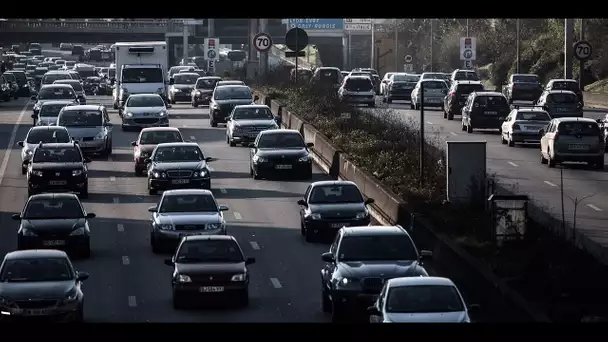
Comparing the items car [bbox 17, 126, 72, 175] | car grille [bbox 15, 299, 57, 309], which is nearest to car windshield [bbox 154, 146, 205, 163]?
car [bbox 17, 126, 72, 175]

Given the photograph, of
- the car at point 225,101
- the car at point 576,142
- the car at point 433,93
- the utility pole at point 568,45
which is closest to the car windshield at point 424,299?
the car at point 576,142

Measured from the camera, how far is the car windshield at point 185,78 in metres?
81.1

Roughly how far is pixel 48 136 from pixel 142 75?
21588mm

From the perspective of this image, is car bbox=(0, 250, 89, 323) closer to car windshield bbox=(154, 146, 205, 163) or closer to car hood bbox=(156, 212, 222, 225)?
car hood bbox=(156, 212, 222, 225)

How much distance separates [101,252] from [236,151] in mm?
20580

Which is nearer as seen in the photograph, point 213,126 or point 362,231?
point 362,231

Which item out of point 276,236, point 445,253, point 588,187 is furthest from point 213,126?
point 445,253

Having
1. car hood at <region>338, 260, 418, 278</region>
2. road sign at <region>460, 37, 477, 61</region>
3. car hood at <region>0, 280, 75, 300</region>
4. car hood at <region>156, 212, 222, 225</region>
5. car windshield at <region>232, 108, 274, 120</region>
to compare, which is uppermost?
road sign at <region>460, 37, 477, 61</region>

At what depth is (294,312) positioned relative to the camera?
25328mm

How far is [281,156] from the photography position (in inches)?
1735

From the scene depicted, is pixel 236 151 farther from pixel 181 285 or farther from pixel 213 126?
pixel 181 285

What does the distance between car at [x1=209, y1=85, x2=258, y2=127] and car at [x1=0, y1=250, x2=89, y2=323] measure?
37830 millimetres

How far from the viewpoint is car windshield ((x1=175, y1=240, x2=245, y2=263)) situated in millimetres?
25938

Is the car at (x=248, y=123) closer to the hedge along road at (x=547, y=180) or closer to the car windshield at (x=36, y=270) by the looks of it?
A: the hedge along road at (x=547, y=180)
